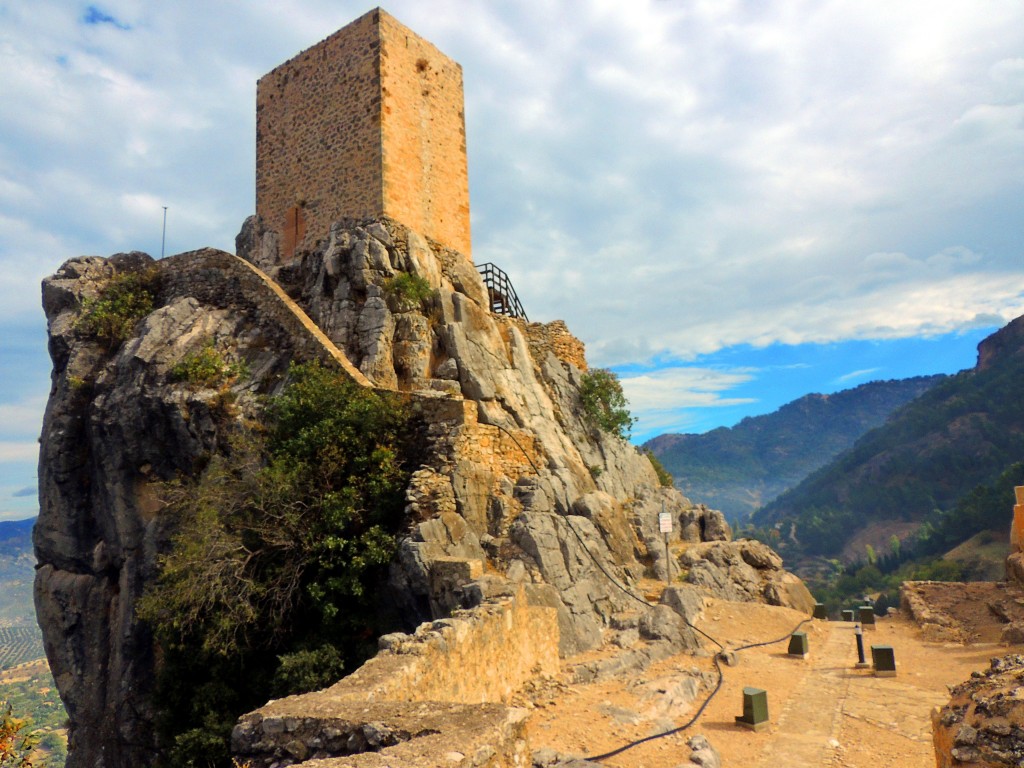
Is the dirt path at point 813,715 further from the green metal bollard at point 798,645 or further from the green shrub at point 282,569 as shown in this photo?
the green shrub at point 282,569

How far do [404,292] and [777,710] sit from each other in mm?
12576

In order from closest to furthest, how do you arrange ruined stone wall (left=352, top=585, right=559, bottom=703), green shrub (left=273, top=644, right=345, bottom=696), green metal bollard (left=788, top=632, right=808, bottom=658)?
ruined stone wall (left=352, top=585, right=559, bottom=703)
green shrub (left=273, top=644, right=345, bottom=696)
green metal bollard (left=788, top=632, right=808, bottom=658)

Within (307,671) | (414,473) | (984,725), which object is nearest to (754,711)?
(984,725)

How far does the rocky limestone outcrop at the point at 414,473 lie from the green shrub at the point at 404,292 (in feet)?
0.19

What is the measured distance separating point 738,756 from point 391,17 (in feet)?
68.1

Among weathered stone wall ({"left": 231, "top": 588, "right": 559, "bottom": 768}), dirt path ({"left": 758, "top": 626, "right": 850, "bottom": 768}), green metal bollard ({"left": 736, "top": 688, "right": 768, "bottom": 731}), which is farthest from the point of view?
green metal bollard ({"left": 736, "top": 688, "right": 768, "bottom": 731})

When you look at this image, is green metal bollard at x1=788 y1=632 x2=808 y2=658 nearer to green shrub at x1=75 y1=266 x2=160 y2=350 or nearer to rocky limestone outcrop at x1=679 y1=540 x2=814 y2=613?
rocky limestone outcrop at x1=679 y1=540 x2=814 y2=613

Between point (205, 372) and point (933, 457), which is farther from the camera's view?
point (933, 457)

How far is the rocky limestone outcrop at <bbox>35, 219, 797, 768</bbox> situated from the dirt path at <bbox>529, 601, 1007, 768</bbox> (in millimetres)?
1552

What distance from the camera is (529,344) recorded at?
21125mm

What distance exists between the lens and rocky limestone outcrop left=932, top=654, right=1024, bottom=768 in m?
4.15

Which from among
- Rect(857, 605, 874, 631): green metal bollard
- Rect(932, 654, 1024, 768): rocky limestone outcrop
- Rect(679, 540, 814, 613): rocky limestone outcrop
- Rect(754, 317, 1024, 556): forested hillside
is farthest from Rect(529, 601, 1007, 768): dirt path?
Rect(754, 317, 1024, 556): forested hillside

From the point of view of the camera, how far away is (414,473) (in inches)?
512

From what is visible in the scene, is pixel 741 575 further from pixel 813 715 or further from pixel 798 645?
pixel 813 715
